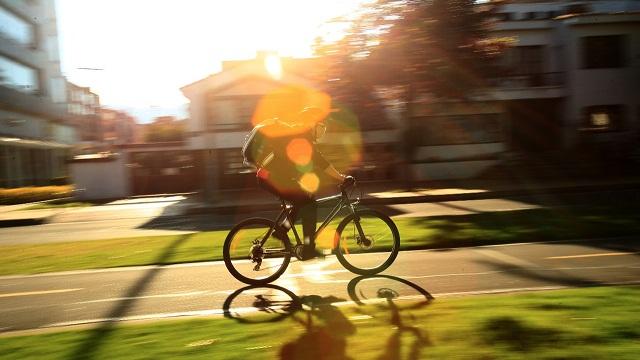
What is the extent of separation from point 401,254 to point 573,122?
22.3 meters

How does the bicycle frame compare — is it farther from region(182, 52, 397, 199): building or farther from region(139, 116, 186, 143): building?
region(139, 116, 186, 143): building

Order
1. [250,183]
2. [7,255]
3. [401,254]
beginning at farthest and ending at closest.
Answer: [250,183] → [7,255] → [401,254]

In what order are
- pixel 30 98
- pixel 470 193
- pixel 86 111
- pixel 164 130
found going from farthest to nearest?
pixel 86 111 < pixel 164 130 < pixel 30 98 < pixel 470 193

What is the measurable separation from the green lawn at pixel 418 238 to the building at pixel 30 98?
2312cm

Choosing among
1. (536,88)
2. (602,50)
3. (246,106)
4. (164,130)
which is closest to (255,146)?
(246,106)

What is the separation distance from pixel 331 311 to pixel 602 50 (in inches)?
1053

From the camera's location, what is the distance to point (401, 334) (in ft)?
14.2

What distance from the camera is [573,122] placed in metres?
27.7

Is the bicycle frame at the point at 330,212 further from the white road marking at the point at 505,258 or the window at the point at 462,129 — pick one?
the window at the point at 462,129

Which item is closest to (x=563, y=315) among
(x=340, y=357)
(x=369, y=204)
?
(x=340, y=357)

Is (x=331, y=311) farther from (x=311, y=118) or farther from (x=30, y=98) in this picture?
(x=30, y=98)

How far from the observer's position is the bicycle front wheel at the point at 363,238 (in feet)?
21.7

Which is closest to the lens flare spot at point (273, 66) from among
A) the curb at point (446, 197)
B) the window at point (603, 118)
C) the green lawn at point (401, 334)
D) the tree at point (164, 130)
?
the curb at point (446, 197)

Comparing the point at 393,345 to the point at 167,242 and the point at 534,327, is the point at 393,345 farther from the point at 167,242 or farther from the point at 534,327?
the point at 167,242
